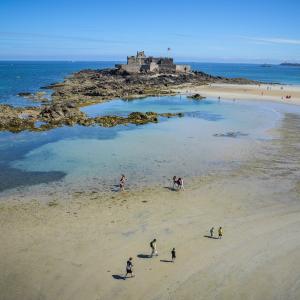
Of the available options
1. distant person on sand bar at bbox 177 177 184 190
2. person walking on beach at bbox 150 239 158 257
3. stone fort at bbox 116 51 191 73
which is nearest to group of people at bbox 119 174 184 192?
distant person on sand bar at bbox 177 177 184 190

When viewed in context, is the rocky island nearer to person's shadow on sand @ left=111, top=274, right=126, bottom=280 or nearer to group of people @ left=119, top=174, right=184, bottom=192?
group of people @ left=119, top=174, right=184, bottom=192

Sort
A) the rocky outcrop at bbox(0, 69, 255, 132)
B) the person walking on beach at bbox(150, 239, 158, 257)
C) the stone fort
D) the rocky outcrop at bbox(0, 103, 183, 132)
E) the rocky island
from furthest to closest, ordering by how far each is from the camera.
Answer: the stone fort → the rocky island → the rocky outcrop at bbox(0, 69, 255, 132) → the rocky outcrop at bbox(0, 103, 183, 132) → the person walking on beach at bbox(150, 239, 158, 257)

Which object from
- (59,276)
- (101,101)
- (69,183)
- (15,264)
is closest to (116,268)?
(59,276)

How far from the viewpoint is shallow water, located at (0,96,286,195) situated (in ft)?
85.5

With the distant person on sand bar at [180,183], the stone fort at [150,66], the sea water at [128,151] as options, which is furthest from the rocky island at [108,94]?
the distant person on sand bar at [180,183]

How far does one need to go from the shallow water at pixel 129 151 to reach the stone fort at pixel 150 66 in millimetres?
57154

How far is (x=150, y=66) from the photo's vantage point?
104 metres

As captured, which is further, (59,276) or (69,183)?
(69,183)

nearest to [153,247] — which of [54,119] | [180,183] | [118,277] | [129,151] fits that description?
[118,277]

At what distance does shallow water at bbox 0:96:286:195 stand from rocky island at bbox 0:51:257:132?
275 centimetres

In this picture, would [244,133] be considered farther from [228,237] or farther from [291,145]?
[228,237]

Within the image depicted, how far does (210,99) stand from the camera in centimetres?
7062

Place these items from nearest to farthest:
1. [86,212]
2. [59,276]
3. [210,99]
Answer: [59,276] < [86,212] < [210,99]

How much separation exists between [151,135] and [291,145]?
13368mm
